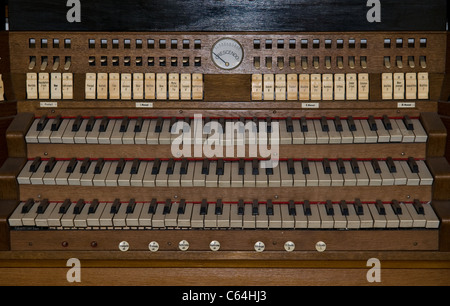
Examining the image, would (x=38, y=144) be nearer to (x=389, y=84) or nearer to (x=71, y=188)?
(x=71, y=188)

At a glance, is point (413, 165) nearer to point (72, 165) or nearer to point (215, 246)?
point (215, 246)

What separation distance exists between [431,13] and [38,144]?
8.90ft

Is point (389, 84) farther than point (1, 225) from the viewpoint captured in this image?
Yes

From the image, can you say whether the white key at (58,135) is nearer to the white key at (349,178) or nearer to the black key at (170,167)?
the black key at (170,167)

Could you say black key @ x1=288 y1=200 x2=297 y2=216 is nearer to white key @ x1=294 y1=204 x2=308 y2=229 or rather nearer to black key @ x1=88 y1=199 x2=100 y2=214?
white key @ x1=294 y1=204 x2=308 y2=229

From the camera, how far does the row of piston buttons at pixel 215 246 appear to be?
162 inches

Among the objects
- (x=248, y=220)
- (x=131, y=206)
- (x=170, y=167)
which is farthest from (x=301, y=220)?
(x=131, y=206)

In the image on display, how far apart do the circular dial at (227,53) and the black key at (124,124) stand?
70 centimetres

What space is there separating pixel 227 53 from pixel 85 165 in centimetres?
118

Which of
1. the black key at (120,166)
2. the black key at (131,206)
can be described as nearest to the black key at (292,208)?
the black key at (131,206)

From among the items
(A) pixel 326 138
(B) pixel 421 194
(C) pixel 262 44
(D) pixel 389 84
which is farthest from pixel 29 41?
(B) pixel 421 194
